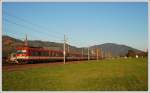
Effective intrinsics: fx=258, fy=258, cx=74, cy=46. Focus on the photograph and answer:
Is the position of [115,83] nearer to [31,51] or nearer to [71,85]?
[71,85]

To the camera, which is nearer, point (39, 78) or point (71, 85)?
point (71, 85)

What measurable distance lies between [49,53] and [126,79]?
13432 mm

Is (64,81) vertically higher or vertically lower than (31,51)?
lower

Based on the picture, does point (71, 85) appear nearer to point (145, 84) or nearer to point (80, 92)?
point (80, 92)

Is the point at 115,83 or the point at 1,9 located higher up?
the point at 1,9

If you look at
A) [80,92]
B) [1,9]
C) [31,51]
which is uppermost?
[1,9]

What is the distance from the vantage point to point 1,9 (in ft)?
36.4

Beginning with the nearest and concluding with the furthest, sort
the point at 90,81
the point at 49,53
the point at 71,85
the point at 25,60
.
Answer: the point at 71,85, the point at 90,81, the point at 25,60, the point at 49,53

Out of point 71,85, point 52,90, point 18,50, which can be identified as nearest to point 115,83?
point 71,85

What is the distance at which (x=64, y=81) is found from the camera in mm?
11516

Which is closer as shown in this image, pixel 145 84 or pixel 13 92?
pixel 13 92

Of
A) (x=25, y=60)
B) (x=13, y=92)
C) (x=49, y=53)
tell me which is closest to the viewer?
(x=13, y=92)

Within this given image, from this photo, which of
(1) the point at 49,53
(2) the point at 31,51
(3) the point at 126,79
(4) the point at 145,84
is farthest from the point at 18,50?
(4) the point at 145,84

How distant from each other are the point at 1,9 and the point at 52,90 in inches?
163
